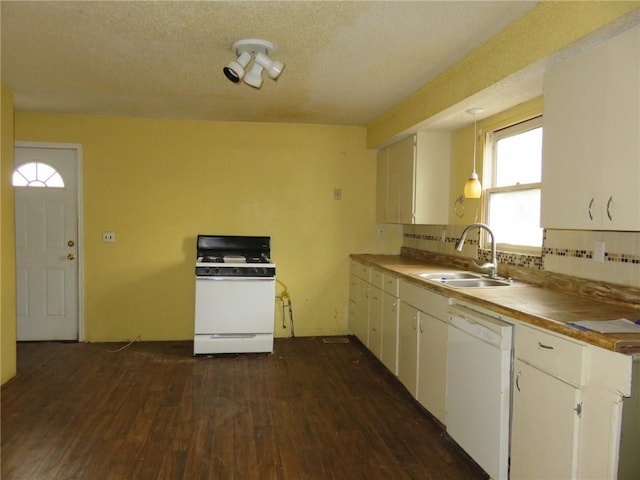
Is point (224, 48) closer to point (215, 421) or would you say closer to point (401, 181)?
A: point (401, 181)

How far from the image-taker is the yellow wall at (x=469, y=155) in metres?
3.17

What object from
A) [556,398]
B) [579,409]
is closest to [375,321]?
[556,398]

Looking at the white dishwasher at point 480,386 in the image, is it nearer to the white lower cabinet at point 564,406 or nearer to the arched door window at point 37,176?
the white lower cabinet at point 564,406

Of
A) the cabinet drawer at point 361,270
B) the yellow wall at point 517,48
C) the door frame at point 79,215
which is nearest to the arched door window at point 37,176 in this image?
the door frame at point 79,215

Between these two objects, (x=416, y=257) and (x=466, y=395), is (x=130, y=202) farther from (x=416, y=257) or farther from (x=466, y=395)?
(x=466, y=395)

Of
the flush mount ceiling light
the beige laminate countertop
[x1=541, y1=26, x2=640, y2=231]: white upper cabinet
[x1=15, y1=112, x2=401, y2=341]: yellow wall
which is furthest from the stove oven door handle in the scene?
[x1=541, y1=26, x2=640, y2=231]: white upper cabinet

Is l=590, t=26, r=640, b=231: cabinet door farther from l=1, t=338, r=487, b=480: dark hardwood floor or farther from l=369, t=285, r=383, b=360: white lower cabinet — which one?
l=369, t=285, r=383, b=360: white lower cabinet

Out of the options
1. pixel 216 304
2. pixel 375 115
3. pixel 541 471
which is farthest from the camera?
pixel 375 115

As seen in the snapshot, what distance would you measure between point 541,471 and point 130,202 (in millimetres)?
4161

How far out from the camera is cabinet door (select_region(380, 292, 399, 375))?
137 inches

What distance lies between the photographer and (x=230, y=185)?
4777 millimetres

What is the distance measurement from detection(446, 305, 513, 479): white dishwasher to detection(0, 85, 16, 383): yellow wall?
10.5 feet

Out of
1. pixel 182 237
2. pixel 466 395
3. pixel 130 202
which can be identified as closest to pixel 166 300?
pixel 182 237

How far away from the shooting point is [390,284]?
3.62m
